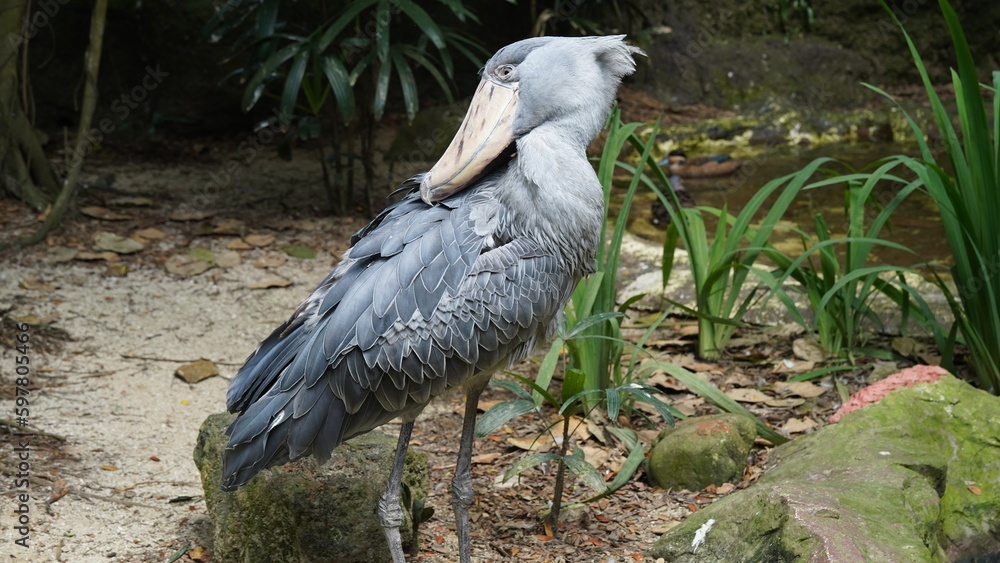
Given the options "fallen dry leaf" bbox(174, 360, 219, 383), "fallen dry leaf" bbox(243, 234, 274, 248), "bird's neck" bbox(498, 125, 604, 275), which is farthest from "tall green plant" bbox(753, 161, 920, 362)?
"fallen dry leaf" bbox(243, 234, 274, 248)

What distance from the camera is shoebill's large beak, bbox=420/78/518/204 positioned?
247cm

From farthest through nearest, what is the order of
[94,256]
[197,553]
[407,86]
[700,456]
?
[407,86] < [94,256] < [700,456] < [197,553]

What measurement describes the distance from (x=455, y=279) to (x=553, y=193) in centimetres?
35

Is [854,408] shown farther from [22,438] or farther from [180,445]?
[22,438]

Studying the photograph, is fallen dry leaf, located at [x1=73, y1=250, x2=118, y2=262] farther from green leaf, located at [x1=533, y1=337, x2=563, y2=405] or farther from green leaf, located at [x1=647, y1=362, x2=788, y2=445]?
green leaf, located at [x1=647, y1=362, x2=788, y2=445]

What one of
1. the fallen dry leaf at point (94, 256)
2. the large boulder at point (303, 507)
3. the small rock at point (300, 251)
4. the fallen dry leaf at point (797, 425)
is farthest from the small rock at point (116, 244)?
the fallen dry leaf at point (797, 425)

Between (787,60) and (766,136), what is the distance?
5.97ft

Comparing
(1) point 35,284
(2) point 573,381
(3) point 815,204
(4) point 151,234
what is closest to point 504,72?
(2) point 573,381

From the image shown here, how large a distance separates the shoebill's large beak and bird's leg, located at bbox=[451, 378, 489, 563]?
0.59 metres

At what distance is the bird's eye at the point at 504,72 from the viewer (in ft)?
8.21

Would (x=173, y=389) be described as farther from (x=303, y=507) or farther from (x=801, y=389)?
(x=801, y=389)

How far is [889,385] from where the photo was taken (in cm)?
315

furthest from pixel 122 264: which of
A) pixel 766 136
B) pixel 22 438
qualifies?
pixel 766 136

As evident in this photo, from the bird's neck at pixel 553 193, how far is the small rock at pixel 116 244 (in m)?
3.30
